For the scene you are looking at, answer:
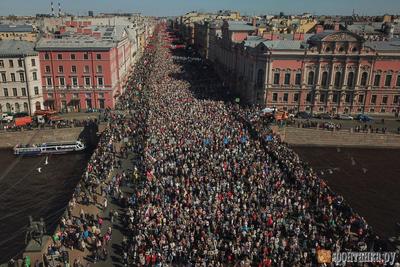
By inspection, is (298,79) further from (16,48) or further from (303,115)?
(16,48)

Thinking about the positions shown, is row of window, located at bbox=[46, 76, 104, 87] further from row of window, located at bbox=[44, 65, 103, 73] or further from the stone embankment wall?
the stone embankment wall

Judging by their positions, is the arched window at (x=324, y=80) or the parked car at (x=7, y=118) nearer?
the parked car at (x=7, y=118)

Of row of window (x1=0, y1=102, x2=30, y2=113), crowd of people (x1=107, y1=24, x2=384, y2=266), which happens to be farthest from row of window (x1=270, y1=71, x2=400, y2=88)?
row of window (x1=0, y1=102, x2=30, y2=113)

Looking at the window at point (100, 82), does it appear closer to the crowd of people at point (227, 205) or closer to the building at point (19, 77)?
the building at point (19, 77)

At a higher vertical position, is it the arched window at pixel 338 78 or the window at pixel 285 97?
the arched window at pixel 338 78

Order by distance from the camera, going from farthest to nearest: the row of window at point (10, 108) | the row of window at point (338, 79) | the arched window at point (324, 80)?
the arched window at point (324, 80)
the row of window at point (338, 79)
the row of window at point (10, 108)

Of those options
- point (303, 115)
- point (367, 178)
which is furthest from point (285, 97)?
point (367, 178)

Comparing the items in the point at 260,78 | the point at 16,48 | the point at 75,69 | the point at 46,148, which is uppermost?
the point at 16,48

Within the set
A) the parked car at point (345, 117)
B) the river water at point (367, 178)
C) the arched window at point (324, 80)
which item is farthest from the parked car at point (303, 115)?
the river water at point (367, 178)
